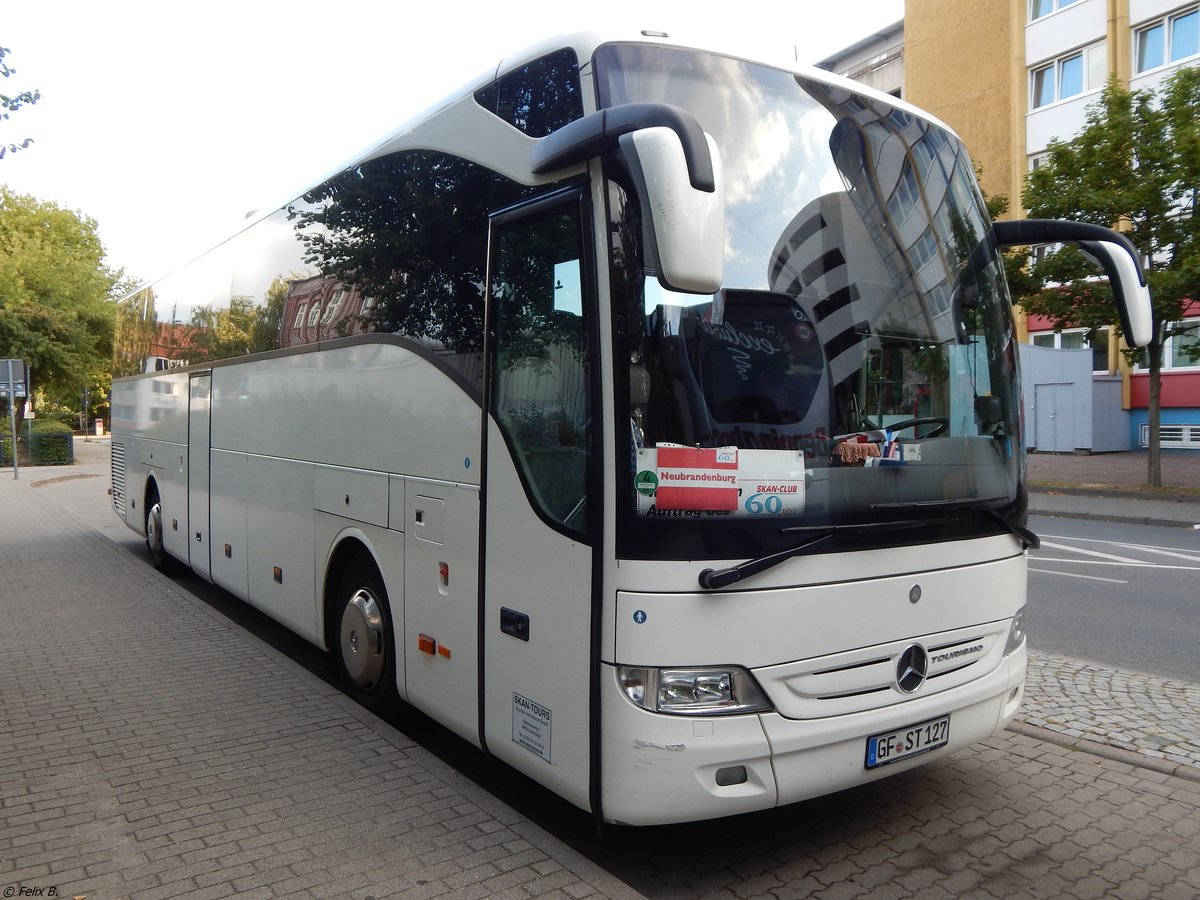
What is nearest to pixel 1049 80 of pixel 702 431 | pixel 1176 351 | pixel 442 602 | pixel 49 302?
pixel 1176 351

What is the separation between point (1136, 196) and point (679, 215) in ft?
63.6

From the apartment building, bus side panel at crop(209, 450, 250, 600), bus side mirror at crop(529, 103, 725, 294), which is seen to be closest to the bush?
bus side panel at crop(209, 450, 250, 600)

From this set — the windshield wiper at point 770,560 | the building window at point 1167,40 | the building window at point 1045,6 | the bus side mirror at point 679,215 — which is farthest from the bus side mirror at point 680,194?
the building window at point 1045,6

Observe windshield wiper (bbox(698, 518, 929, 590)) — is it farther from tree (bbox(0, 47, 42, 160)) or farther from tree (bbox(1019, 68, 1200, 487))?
tree (bbox(1019, 68, 1200, 487))

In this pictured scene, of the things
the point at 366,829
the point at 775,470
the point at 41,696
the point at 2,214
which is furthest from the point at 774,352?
the point at 2,214

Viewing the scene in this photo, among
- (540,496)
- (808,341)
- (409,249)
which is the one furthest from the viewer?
(409,249)

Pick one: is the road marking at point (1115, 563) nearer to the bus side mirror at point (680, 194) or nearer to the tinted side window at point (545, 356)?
the tinted side window at point (545, 356)

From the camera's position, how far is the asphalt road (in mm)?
7348

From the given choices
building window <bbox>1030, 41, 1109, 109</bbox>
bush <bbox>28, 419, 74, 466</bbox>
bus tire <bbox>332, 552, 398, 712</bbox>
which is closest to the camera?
bus tire <bbox>332, 552, 398, 712</bbox>

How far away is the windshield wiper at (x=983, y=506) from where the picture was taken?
3.89 metres

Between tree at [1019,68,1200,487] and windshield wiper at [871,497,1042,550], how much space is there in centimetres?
1669

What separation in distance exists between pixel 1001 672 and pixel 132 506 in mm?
10824

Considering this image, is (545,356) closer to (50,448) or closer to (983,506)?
(983,506)

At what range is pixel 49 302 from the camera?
42562 mm
